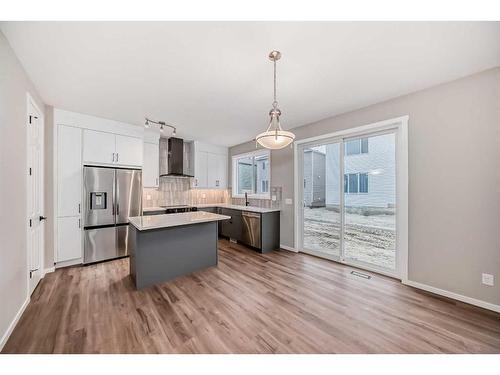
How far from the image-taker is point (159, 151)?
480cm

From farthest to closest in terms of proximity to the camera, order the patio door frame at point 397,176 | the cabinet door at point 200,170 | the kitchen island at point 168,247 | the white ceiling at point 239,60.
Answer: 1. the cabinet door at point 200,170
2. the patio door frame at point 397,176
3. the kitchen island at point 168,247
4. the white ceiling at point 239,60

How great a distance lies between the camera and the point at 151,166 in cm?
451

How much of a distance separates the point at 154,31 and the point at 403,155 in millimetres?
3181

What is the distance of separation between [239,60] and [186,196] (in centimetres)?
414

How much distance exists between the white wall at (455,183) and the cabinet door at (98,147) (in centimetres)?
465

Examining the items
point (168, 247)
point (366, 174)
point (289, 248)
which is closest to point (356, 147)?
point (366, 174)

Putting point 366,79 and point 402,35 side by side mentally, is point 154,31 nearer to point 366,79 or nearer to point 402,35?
point 402,35

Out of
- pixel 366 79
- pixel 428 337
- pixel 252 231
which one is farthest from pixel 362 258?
pixel 366 79

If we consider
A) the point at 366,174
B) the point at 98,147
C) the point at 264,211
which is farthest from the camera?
the point at 264,211

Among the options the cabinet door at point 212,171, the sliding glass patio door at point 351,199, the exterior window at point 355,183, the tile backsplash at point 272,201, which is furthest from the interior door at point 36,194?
the exterior window at point 355,183

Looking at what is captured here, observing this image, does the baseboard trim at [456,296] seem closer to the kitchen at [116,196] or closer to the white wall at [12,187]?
the kitchen at [116,196]

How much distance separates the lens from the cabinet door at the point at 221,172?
5.77 m

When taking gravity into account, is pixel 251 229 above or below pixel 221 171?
below

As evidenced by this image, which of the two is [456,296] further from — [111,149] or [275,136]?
[111,149]
